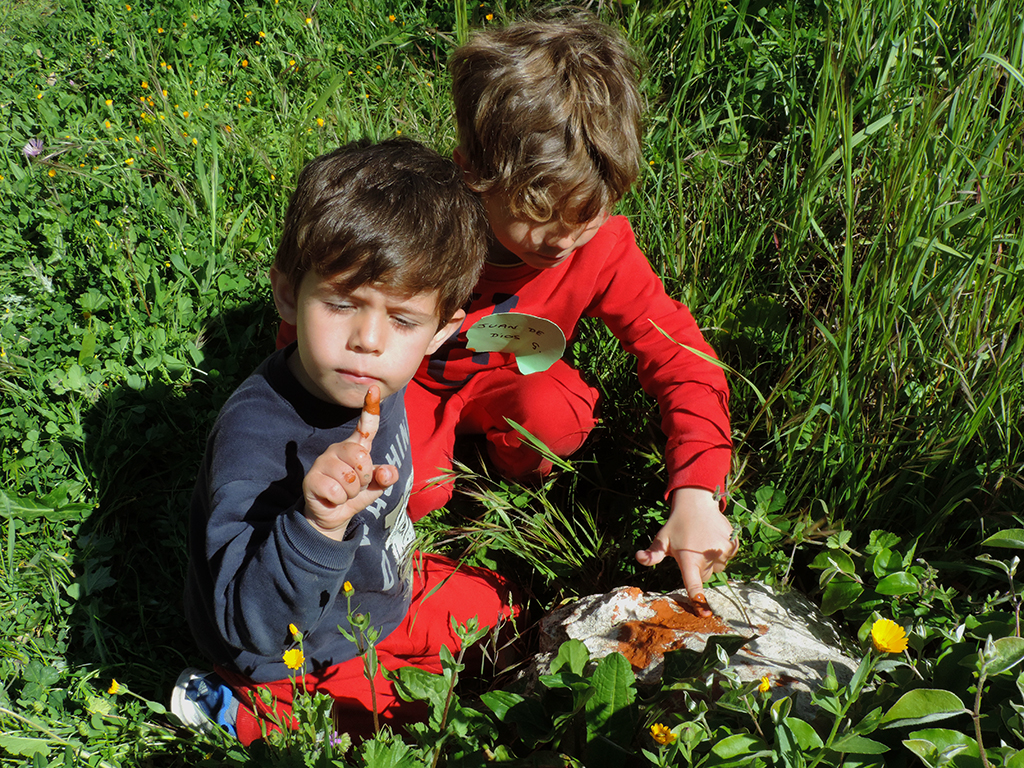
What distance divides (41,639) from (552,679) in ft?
4.62

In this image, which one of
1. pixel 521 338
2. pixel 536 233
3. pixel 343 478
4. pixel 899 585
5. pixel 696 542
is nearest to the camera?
pixel 343 478

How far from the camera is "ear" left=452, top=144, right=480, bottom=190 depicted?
6.14 ft

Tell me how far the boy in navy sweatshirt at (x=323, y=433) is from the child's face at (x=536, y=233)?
0.17 m

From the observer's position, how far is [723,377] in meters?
2.02

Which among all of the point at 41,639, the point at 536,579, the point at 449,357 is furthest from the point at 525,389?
the point at 41,639

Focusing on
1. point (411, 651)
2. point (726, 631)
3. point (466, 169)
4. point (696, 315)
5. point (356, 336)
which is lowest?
point (411, 651)

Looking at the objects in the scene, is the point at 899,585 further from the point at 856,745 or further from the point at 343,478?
the point at 343,478

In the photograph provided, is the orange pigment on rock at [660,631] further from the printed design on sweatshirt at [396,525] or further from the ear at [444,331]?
the ear at [444,331]

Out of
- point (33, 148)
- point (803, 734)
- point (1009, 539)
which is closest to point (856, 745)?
point (803, 734)

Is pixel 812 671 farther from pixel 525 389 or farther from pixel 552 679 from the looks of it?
pixel 525 389

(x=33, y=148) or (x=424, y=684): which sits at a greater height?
(x=33, y=148)

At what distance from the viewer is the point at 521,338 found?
208cm

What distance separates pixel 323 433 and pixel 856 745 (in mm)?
1110

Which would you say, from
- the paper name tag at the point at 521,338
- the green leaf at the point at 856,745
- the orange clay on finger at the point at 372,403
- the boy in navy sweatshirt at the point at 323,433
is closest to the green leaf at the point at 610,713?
the green leaf at the point at 856,745
